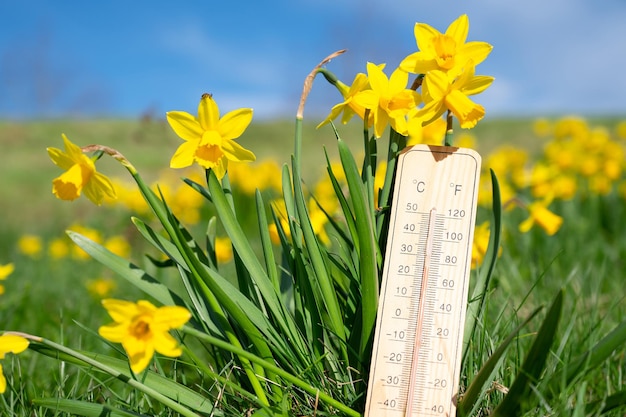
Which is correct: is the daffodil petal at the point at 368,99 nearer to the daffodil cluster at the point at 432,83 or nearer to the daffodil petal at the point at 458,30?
the daffodil cluster at the point at 432,83

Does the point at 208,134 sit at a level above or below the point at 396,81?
below

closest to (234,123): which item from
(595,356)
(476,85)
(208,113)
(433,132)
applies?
(208,113)

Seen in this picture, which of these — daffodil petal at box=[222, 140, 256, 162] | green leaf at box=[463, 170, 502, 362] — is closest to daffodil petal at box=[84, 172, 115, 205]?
daffodil petal at box=[222, 140, 256, 162]

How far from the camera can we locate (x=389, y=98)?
1.34 metres

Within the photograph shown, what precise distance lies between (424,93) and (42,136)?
15977 mm

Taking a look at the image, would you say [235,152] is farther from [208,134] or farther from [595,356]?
[595,356]

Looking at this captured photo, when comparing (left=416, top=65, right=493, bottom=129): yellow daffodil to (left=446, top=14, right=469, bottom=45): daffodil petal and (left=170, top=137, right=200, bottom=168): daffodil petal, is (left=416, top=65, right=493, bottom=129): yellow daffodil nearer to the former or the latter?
(left=446, top=14, right=469, bottom=45): daffodil petal

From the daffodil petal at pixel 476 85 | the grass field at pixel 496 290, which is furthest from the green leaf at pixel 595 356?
the daffodil petal at pixel 476 85

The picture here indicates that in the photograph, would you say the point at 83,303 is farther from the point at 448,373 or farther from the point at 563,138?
the point at 563,138

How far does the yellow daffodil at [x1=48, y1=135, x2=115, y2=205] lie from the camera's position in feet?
4.35

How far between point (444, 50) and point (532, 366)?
2.19 ft

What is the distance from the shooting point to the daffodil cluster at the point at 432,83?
127 cm

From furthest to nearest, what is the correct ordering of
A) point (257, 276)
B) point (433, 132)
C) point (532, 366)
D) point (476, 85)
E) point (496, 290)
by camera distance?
point (433, 132)
point (496, 290)
point (257, 276)
point (476, 85)
point (532, 366)

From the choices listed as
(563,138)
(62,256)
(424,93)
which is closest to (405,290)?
(424,93)
